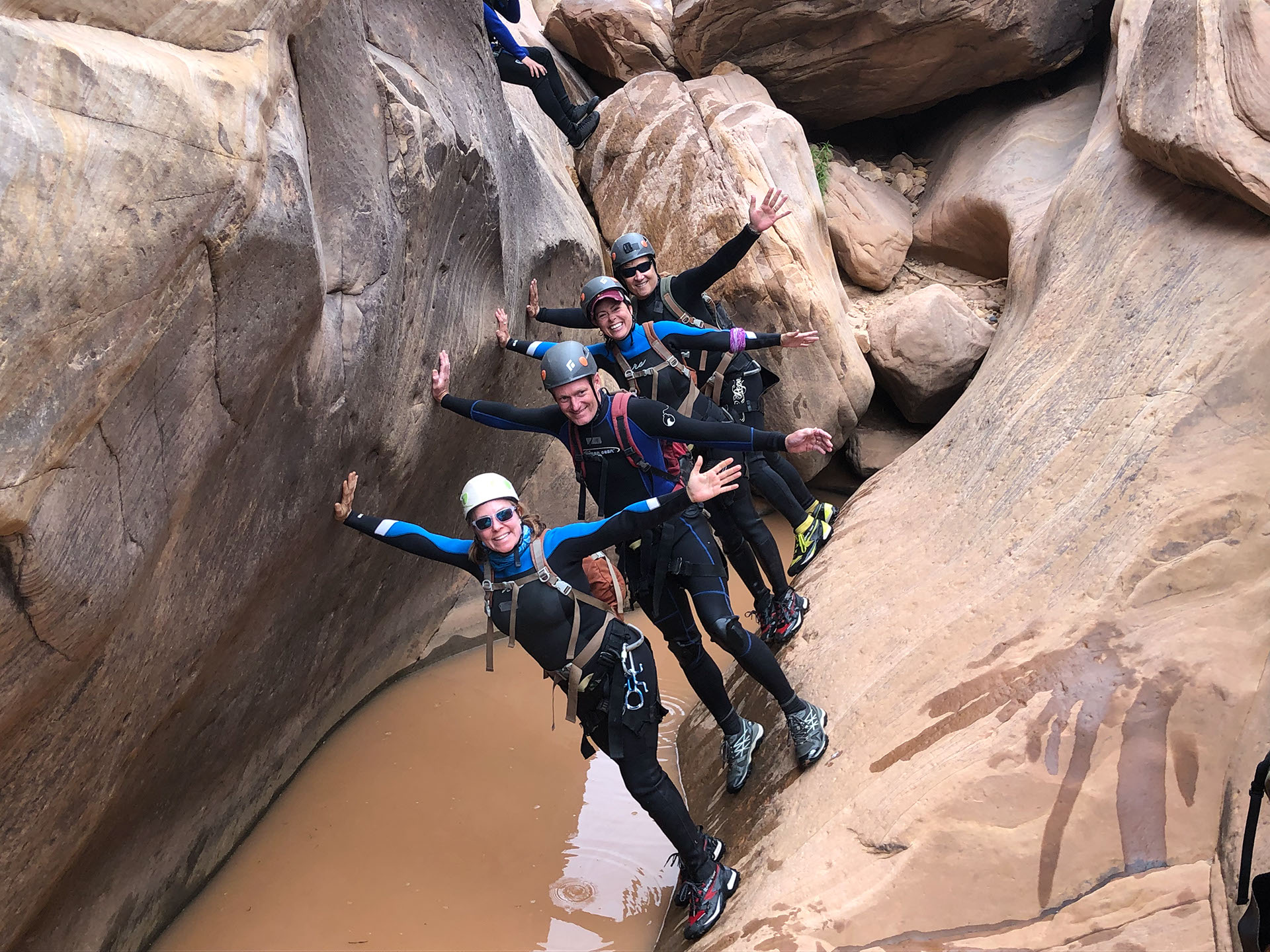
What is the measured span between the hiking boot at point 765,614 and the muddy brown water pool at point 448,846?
1.05m

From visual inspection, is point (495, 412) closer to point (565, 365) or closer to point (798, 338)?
point (565, 365)

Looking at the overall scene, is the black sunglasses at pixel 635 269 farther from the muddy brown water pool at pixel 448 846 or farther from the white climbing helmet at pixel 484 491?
the muddy brown water pool at pixel 448 846

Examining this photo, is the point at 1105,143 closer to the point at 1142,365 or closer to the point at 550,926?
the point at 1142,365

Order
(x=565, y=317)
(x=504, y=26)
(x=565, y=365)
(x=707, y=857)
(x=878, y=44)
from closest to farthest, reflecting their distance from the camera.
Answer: (x=707, y=857) < (x=565, y=365) < (x=565, y=317) < (x=504, y=26) < (x=878, y=44)

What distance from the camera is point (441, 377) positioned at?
573cm

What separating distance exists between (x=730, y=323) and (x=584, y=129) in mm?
3461

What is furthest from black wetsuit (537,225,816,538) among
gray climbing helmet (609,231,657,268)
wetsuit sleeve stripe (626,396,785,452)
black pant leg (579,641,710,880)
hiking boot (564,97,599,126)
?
hiking boot (564,97,599,126)

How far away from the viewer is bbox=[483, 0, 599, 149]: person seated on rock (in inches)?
339

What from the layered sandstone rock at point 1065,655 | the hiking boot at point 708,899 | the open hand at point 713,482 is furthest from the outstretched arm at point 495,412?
the hiking boot at point 708,899

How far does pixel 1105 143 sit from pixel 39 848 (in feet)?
26.4

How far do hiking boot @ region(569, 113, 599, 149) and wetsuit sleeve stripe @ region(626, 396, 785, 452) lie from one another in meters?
5.48

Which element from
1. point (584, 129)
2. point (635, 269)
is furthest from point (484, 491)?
point (584, 129)

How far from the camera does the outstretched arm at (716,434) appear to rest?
458cm

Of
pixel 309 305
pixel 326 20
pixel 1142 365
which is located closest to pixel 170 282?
pixel 309 305
